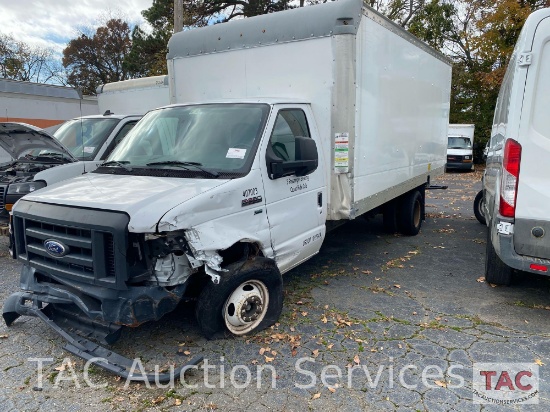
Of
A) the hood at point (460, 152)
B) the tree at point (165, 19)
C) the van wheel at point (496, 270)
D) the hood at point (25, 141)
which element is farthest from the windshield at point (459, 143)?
the hood at point (25, 141)

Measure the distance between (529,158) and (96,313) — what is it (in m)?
4.04

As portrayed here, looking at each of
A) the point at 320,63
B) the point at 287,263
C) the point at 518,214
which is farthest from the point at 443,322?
the point at 320,63

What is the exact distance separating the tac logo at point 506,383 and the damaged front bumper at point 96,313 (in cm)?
223

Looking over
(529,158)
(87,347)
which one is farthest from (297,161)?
(87,347)

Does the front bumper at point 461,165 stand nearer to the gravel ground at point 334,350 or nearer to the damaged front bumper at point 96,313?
the gravel ground at point 334,350

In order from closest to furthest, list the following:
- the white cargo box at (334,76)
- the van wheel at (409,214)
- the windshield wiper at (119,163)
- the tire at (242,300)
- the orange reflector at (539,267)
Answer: the tire at (242,300)
the orange reflector at (539,267)
the windshield wiper at (119,163)
the white cargo box at (334,76)
the van wheel at (409,214)

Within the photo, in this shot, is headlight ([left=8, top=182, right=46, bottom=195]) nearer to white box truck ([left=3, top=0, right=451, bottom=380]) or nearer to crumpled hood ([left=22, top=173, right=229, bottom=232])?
white box truck ([left=3, top=0, right=451, bottom=380])

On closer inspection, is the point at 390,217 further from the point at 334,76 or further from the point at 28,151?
the point at 28,151

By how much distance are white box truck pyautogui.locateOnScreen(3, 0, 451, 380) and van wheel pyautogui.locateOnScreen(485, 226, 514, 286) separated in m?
1.57

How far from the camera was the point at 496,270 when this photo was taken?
16.9 ft

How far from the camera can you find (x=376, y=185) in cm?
582

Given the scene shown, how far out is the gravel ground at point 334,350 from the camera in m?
3.17

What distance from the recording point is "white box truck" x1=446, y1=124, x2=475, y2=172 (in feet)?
74.3

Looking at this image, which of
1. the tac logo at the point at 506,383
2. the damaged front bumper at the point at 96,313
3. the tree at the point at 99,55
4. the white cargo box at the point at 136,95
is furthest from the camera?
the tree at the point at 99,55
